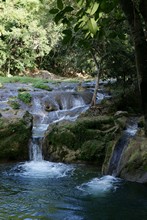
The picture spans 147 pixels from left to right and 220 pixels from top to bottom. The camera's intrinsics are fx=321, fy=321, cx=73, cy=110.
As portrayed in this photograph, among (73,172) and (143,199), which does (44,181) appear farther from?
(143,199)

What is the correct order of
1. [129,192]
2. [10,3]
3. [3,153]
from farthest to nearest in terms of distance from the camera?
1. [10,3]
2. [3,153]
3. [129,192]

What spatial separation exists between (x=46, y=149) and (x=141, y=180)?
404cm

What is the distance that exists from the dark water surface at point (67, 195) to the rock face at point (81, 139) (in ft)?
2.84

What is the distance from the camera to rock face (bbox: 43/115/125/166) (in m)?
10.4

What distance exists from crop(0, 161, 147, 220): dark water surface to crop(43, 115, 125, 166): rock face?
34.1 inches

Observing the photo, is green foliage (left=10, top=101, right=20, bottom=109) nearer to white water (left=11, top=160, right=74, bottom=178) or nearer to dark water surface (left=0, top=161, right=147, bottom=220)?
white water (left=11, top=160, right=74, bottom=178)

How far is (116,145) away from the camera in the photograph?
947 cm

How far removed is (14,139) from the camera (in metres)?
10.9

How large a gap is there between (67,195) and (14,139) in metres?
4.38

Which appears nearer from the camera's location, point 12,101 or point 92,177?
point 92,177

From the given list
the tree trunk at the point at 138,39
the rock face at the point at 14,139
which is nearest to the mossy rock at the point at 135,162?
the rock face at the point at 14,139

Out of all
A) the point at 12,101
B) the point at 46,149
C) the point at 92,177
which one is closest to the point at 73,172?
the point at 92,177

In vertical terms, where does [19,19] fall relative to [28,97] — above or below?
above

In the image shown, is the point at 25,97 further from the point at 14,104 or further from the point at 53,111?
the point at 53,111
